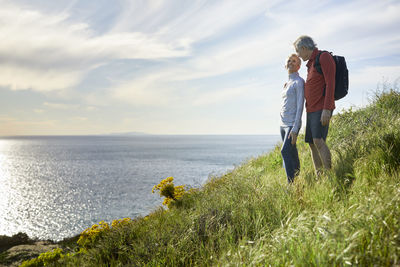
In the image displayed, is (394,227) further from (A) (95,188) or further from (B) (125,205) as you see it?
(A) (95,188)

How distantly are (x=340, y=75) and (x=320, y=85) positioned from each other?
330 millimetres

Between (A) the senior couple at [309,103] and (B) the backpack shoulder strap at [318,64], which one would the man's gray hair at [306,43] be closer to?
(A) the senior couple at [309,103]

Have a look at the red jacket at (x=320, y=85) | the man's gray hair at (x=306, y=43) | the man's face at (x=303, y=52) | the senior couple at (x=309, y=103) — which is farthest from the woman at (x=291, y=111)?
the man's gray hair at (x=306, y=43)

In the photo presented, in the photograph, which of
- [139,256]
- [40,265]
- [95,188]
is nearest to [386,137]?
[139,256]

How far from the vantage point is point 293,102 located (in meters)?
4.75

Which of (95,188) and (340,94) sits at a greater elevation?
(340,94)

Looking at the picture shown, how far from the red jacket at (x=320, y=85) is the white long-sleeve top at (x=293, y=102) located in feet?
0.40

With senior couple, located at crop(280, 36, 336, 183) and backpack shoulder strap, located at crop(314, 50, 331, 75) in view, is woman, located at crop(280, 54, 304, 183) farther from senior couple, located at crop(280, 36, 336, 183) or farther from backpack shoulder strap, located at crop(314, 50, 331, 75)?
backpack shoulder strap, located at crop(314, 50, 331, 75)

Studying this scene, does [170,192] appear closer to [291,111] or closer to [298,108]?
[291,111]

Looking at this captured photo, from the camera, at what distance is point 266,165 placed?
8219mm

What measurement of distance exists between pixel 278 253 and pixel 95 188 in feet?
126

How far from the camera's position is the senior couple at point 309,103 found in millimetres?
4062

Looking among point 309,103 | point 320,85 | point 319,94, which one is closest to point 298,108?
point 309,103

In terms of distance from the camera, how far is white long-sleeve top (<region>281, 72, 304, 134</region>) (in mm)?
4547
